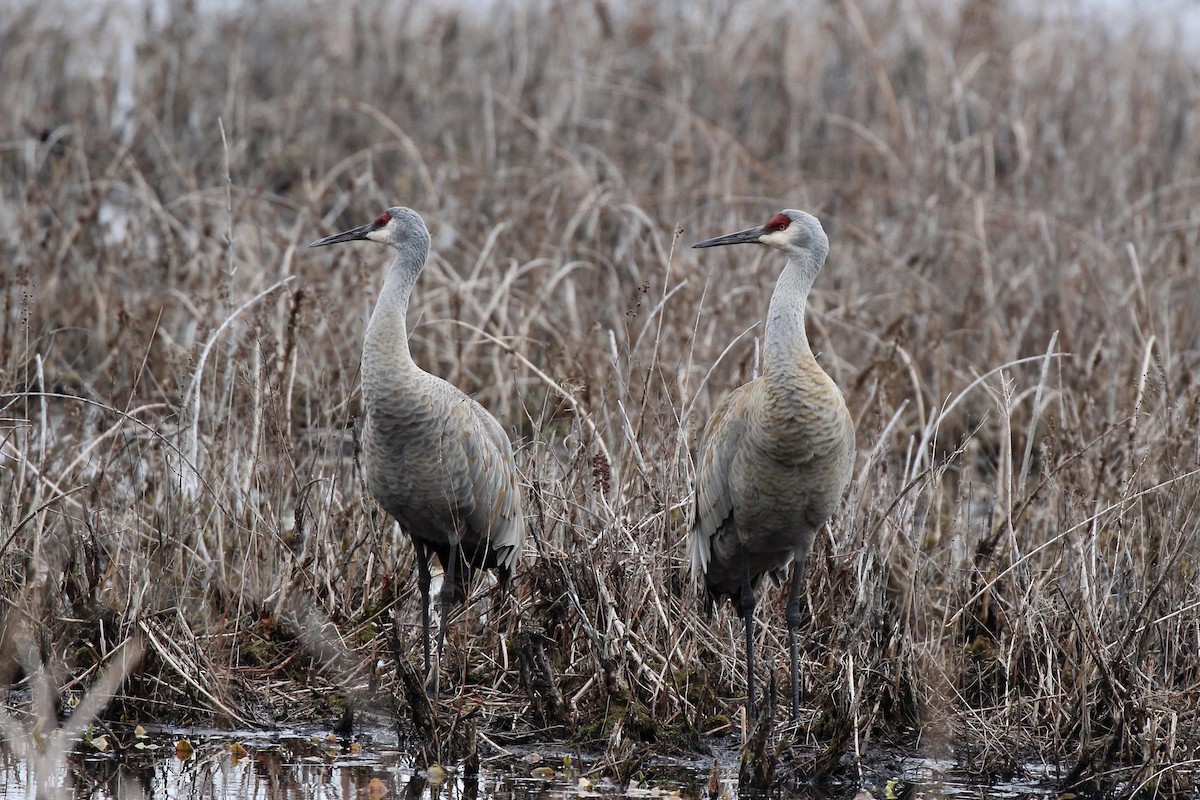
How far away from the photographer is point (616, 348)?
19.8 ft

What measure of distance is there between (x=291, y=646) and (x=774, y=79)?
23.2ft

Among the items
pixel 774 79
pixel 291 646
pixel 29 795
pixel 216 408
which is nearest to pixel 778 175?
pixel 774 79

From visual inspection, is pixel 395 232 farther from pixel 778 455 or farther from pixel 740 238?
pixel 778 455

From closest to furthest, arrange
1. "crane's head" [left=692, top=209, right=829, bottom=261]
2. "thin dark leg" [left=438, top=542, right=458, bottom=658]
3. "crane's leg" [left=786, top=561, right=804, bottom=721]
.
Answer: "crane's leg" [left=786, top=561, right=804, bottom=721] < "crane's head" [left=692, top=209, right=829, bottom=261] < "thin dark leg" [left=438, top=542, right=458, bottom=658]

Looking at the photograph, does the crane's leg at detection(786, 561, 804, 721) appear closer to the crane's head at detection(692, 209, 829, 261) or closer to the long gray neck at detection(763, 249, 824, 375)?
the long gray neck at detection(763, 249, 824, 375)

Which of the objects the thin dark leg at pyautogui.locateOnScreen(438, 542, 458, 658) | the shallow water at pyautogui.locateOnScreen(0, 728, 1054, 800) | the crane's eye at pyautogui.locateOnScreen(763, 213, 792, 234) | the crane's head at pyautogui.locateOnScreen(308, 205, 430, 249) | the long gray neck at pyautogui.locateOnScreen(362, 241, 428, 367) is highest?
the crane's eye at pyautogui.locateOnScreen(763, 213, 792, 234)

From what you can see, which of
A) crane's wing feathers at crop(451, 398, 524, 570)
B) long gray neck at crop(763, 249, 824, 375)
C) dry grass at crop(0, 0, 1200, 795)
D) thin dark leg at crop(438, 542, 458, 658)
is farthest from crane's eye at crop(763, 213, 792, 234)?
thin dark leg at crop(438, 542, 458, 658)

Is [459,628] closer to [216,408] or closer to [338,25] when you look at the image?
[216,408]

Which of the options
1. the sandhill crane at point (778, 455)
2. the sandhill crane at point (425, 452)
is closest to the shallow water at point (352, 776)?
Result: the sandhill crane at point (778, 455)

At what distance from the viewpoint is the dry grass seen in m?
4.70

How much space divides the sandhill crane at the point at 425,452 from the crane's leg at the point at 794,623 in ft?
3.04

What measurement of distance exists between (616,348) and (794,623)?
5.37ft

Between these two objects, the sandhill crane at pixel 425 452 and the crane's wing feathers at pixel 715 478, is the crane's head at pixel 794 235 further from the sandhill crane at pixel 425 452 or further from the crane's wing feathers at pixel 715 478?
the sandhill crane at pixel 425 452

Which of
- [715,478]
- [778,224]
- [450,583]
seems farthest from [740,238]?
[450,583]
